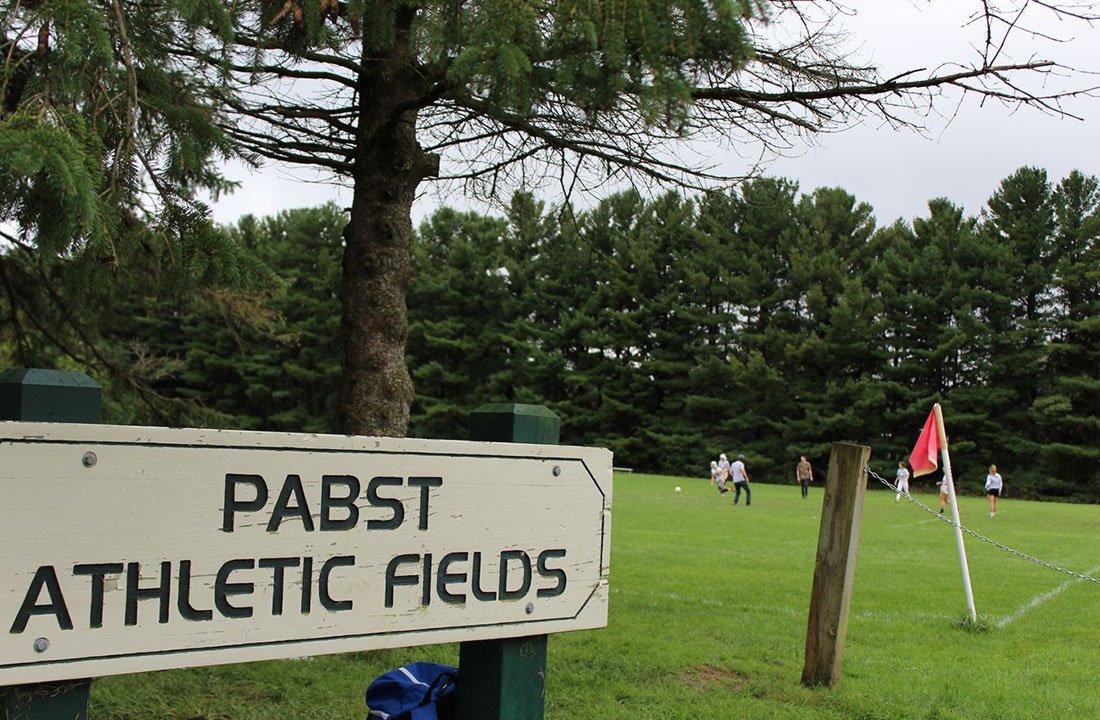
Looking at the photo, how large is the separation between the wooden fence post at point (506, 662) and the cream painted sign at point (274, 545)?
5cm

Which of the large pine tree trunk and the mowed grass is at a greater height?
the large pine tree trunk

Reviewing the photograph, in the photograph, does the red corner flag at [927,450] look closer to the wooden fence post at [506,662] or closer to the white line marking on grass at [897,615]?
the white line marking on grass at [897,615]

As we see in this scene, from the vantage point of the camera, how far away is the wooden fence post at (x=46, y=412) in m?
1.53

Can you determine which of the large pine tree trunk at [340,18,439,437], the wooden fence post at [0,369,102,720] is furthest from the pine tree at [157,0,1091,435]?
the wooden fence post at [0,369,102,720]

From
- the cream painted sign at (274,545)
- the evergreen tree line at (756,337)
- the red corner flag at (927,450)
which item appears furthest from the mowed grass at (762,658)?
the evergreen tree line at (756,337)

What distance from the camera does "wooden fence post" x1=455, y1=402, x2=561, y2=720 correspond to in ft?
6.57

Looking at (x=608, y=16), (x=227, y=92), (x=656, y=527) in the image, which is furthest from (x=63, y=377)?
(x=656, y=527)

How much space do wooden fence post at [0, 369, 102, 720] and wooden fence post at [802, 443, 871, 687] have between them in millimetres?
4138

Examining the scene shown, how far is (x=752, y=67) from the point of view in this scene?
5.92 m

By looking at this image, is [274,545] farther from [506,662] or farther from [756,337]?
[756,337]

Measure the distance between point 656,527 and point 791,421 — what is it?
35332mm

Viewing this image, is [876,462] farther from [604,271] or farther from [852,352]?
[604,271]

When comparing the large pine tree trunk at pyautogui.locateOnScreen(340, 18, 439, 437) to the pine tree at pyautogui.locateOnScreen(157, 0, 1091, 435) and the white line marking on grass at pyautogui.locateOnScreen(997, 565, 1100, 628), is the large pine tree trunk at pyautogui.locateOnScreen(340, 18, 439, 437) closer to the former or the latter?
the pine tree at pyautogui.locateOnScreen(157, 0, 1091, 435)

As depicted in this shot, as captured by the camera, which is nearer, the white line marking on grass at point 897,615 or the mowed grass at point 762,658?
the mowed grass at point 762,658
